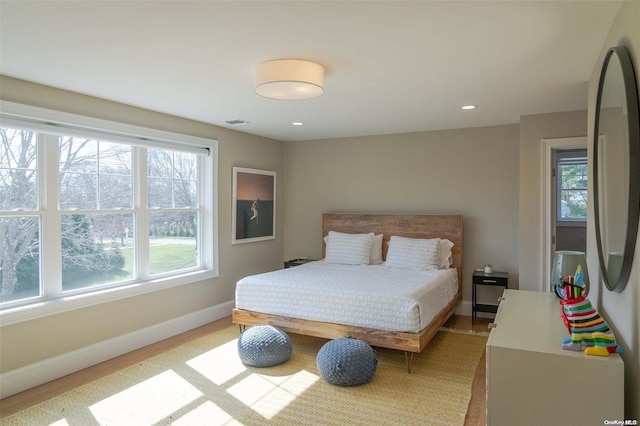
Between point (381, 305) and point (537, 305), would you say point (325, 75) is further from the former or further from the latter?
point (537, 305)

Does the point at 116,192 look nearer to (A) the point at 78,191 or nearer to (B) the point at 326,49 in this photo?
(A) the point at 78,191

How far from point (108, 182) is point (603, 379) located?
12.9ft

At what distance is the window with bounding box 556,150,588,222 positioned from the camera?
6.38 m

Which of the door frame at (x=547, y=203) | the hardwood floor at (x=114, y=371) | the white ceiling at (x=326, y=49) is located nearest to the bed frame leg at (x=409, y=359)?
the hardwood floor at (x=114, y=371)

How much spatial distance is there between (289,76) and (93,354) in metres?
2.88

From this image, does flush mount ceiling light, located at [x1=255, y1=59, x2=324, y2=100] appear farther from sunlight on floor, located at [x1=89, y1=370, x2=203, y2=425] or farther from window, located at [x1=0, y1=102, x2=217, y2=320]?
sunlight on floor, located at [x1=89, y1=370, x2=203, y2=425]

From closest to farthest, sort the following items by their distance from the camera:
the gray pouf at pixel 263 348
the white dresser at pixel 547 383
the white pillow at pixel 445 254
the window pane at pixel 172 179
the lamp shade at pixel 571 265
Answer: the white dresser at pixel 547 383 → the lamp shade at pixel 571 265 → the gray pouf at pixel 263 348 → the window pane at pixel 172 179 → the white pillow at pixel 445 254

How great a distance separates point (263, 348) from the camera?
11.1 feet

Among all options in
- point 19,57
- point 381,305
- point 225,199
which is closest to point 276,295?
point 381,305

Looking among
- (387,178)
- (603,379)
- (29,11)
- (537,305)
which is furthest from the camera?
(387,178)

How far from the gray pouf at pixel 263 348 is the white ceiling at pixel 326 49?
6.66 ft

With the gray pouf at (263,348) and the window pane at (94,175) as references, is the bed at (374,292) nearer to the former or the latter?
the gray pouf at (263,348)

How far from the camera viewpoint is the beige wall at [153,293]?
10.1 feet

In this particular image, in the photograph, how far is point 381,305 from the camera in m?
3.44
